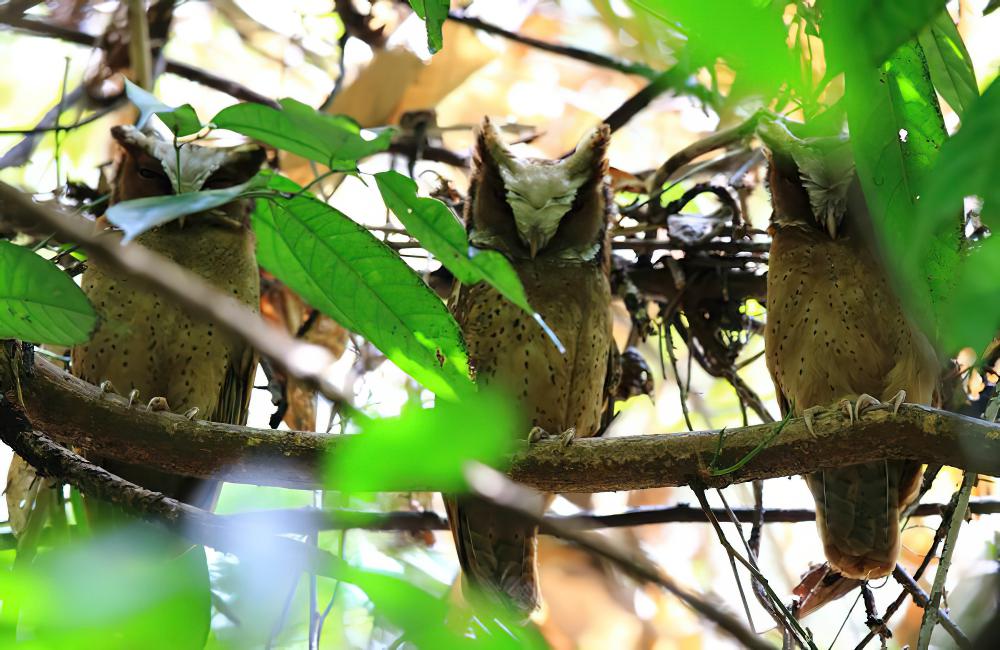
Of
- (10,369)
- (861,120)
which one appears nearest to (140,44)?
(10,369)

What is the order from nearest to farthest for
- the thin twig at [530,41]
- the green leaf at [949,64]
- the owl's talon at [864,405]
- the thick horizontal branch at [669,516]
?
the green leaf at [949,64] → the owl's talon at [864,405] → the thick horizontal branch at [669,516] → the thin twig at [530,41]

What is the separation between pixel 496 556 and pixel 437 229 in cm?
168

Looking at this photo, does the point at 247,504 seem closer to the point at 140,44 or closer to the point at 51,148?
the point at 140,44

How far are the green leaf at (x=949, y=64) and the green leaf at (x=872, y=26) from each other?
1.41 feet

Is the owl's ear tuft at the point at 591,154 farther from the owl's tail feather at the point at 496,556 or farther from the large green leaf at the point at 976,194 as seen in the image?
the large green leaf at the point at 976,194

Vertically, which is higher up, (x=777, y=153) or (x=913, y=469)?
(x=777, y=153)

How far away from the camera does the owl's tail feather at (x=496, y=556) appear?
2.68 meters

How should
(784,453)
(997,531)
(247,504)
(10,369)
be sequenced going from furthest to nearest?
(997,531) → (784,453) → (10,369) → (247,504)

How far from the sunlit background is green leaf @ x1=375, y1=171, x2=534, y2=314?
1.68 m

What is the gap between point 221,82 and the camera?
3531 mm

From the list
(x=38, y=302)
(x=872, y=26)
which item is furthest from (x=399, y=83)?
(x=872, y=26)

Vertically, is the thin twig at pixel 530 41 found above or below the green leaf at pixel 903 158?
above

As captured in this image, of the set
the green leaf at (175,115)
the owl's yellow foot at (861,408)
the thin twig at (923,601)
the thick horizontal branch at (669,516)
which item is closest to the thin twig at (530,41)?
the thick horizontal branch at (669,516)

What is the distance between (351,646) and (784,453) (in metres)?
0.88
